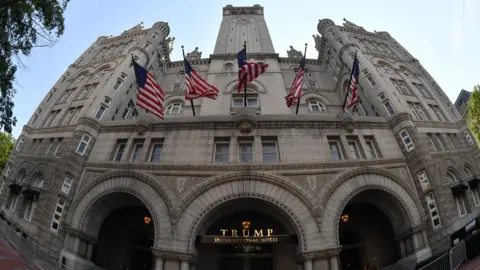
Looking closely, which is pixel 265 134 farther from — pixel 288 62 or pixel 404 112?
pixel 288 62

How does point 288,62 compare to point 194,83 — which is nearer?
point 194,83

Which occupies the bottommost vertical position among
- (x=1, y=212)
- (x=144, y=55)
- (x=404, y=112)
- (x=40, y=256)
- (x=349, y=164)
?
(x=40, y=256)

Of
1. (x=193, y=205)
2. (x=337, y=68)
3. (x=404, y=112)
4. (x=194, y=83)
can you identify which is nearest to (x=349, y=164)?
(x=404, y=112)

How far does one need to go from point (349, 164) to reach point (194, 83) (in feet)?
41.5

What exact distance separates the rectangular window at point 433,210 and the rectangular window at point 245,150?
1212cm

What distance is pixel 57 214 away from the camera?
60.9 ft

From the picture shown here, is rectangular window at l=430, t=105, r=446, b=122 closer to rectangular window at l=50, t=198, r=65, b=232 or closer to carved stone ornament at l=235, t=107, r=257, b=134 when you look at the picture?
carved stone ornament at l=235, t=107, r=257, b=134

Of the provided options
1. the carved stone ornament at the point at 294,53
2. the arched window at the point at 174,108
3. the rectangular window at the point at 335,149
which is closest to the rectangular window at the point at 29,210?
the arched window at the point at 174,108

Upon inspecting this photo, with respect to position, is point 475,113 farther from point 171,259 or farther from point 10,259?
point 10,259

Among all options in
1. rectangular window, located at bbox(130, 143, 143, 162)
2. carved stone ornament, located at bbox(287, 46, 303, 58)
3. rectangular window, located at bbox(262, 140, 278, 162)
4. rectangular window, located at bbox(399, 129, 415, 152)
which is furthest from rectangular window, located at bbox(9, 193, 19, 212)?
carved stone ornament, located at bbox(287, 46, 303, 58)

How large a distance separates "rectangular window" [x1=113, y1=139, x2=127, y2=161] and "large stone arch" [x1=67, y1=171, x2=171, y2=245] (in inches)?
86.0

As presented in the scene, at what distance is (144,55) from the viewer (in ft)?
104

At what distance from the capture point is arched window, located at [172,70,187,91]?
3501 cm

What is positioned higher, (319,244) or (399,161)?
(399,161)
